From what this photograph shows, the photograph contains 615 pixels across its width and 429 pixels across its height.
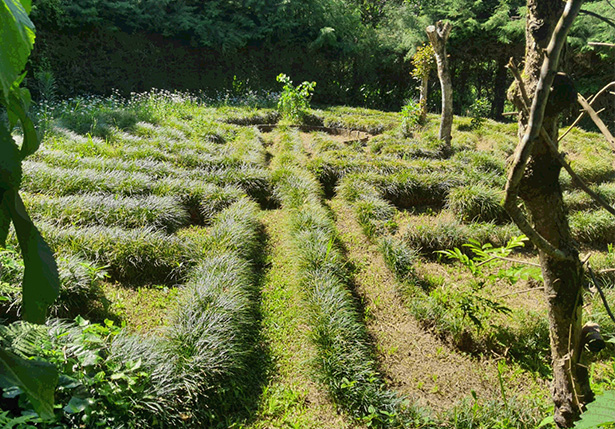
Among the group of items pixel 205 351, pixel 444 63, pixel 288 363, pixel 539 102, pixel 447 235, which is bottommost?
pixel 288 363

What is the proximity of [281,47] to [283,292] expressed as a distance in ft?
47.8

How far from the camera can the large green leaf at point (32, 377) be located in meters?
0.47

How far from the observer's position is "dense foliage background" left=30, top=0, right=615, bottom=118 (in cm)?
1291

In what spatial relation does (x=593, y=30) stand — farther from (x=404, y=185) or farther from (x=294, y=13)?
(x=404, y=185)

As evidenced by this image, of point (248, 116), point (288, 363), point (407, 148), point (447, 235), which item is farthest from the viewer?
point (248, 116)

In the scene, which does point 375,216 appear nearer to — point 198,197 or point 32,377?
point 198,197

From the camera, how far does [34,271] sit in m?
0.43

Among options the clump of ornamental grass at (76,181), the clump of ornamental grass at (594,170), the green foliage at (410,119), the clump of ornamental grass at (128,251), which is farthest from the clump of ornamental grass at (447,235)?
the green foliage at (410,119)

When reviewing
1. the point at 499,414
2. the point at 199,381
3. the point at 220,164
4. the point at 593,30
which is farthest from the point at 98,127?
the point at 593,30

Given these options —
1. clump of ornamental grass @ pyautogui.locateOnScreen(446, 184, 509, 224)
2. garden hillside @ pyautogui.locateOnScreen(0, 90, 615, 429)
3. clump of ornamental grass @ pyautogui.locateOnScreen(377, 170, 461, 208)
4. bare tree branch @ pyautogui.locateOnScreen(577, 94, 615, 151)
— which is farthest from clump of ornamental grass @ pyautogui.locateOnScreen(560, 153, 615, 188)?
bare tree branch @ pyautogui.locateOnScreen(577, 94, 615, 151)

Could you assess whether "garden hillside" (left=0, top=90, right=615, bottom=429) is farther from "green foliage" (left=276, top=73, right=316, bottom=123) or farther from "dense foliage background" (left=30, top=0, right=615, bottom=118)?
"dense foliage background" (left=30, top=0, right=615, bottom=118)

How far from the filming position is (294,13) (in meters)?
15.3

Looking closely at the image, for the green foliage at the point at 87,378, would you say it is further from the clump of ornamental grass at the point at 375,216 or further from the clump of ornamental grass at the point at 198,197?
the clump of ornamental grass at the point at 375,216

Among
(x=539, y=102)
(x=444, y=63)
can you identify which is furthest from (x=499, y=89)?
(x=539, y=102)
